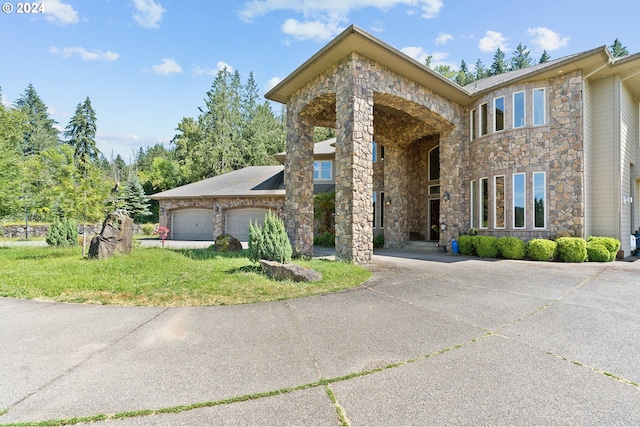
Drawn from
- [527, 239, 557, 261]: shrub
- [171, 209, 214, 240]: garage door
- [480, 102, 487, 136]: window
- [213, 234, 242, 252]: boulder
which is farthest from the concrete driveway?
[171, 209, 214, 240]: garage door

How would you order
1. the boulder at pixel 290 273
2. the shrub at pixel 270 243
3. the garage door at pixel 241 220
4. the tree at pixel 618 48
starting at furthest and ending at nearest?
the tree at pixel 618 48 → the garage door at pixel 241 220 → the shrub at pixel 270 243 → the boulder at pixel 290 273

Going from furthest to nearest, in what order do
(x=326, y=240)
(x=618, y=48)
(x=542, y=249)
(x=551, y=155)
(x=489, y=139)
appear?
(x=618, y=48), (x=326, y=240), (x=489, y=139), (x=551, y=155), (x=542, y=249)

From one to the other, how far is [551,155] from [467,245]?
424 cm

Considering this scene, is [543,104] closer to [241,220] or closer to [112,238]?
[112,238]

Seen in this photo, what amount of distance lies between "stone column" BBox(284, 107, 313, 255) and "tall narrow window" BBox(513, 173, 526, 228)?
7631 millimetres

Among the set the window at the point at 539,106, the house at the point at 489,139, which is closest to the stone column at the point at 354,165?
the house at the point at 489,139

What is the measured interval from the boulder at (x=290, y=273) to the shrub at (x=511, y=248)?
7491 millimetres

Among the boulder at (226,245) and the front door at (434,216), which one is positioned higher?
the front door at (434,216)

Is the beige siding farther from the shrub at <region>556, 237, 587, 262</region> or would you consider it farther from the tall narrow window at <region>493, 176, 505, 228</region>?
the tall narrow window at <region>493, 176, 505, 228</region>

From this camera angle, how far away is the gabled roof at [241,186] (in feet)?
60.7

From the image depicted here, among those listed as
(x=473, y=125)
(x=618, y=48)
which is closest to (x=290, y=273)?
(x=473, y=125)

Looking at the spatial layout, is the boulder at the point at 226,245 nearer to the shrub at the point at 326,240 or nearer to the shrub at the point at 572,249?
the shrub at the point at 326,240

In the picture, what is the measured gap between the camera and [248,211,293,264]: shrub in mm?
6965

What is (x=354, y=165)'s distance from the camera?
877 cm
